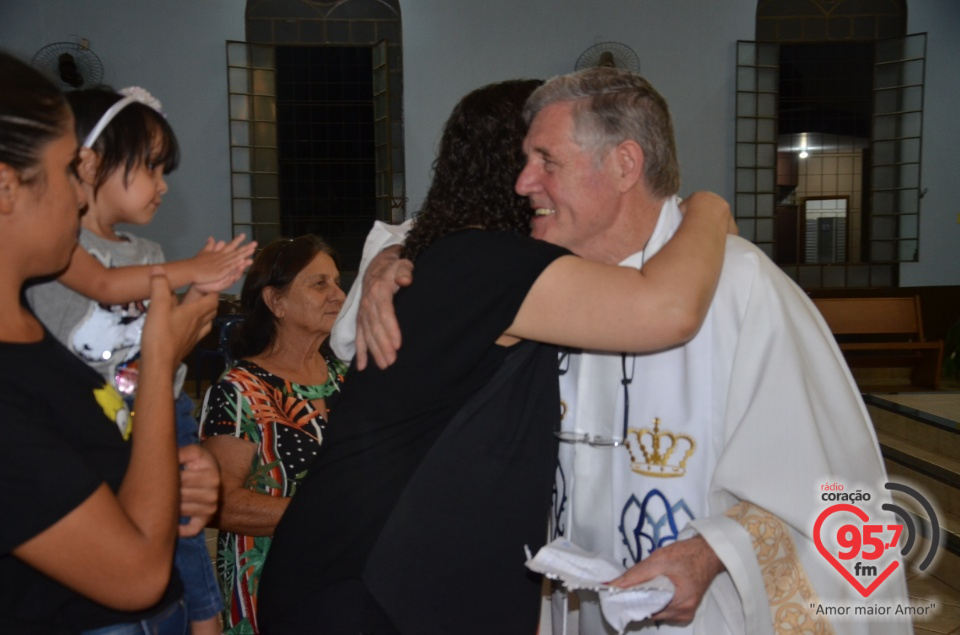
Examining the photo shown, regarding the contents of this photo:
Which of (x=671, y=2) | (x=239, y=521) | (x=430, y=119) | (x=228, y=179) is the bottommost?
(x=239, y=521)

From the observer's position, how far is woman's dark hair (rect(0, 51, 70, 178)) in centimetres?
90

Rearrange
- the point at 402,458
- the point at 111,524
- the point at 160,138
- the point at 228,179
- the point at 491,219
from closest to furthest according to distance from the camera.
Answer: the point at 111,524, the point at 402,458, the point at 491,219, the point at 160,138, the point at 228,179

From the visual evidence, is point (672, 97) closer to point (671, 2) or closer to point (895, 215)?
point (671, 2)

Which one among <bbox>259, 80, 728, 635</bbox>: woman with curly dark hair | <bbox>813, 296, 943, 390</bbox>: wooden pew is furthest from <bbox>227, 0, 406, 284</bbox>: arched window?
<bbox>259, 80, 728, 635</bbox>: woman with curly dark hair

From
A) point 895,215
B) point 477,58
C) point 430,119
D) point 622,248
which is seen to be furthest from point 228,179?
point 622,248

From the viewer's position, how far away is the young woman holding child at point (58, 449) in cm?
85

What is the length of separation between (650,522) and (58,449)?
3.32 ft

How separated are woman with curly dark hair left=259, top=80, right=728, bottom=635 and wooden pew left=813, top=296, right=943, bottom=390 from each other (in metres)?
7.73

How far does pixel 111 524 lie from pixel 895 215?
995cm

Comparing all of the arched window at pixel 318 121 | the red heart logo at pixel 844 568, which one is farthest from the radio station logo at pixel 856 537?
the arched window at pixel 318 121

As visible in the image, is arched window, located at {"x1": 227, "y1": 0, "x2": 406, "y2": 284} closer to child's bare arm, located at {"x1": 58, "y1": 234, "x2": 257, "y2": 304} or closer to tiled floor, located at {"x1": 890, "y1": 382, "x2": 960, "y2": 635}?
tiled floor, located at {"x1": 890, "y1": 382, "x2": 960, "y2": 635}

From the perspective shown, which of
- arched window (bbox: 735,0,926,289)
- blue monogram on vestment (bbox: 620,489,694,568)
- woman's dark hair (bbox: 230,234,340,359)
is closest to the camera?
blue monogram on vestment (bbox: 620,489,694,568)

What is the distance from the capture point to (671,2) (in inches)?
368

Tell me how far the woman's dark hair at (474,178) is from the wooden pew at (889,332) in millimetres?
7587
